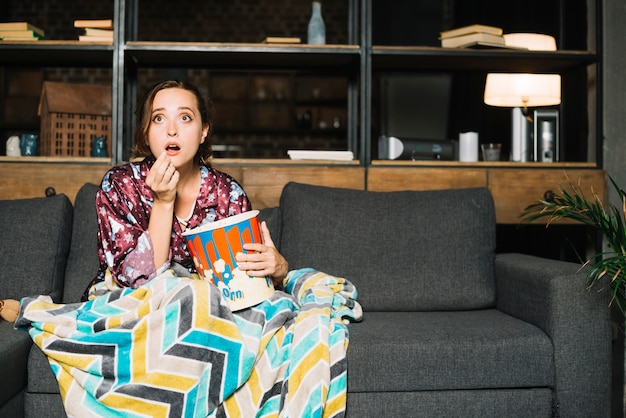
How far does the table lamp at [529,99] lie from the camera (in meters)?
2.81

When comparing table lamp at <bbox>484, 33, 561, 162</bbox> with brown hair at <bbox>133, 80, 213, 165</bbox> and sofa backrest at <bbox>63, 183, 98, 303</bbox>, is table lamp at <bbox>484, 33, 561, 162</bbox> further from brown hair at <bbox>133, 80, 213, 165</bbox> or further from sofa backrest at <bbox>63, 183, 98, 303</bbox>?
sofa backrest at <bbox>63, 183, 98, 303</bbox>

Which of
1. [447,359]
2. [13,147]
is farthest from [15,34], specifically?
[447,359]

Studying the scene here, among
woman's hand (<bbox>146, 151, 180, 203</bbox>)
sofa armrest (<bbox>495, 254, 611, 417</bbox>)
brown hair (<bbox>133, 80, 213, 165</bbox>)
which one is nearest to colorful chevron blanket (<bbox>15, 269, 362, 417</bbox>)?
woman's hand (<bbox>146, 151, 180, 203</bbox>)

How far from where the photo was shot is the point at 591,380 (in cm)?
180

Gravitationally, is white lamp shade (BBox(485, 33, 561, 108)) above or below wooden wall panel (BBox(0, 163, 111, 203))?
above

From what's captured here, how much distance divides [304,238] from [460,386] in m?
0.76

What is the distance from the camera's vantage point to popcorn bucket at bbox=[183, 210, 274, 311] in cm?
151

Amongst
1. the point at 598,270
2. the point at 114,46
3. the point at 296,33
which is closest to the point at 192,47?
the point at 114,46

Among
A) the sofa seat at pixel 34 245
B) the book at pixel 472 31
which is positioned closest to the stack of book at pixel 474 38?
the book at pixel 472 31

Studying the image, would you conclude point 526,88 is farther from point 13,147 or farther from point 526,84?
point 13,147

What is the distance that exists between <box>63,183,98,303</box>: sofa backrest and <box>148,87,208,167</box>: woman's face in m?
0.55

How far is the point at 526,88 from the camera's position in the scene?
3.01 m

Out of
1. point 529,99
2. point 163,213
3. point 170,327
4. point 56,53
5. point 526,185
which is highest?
point 56,53

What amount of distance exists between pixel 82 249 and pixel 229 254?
884mm
